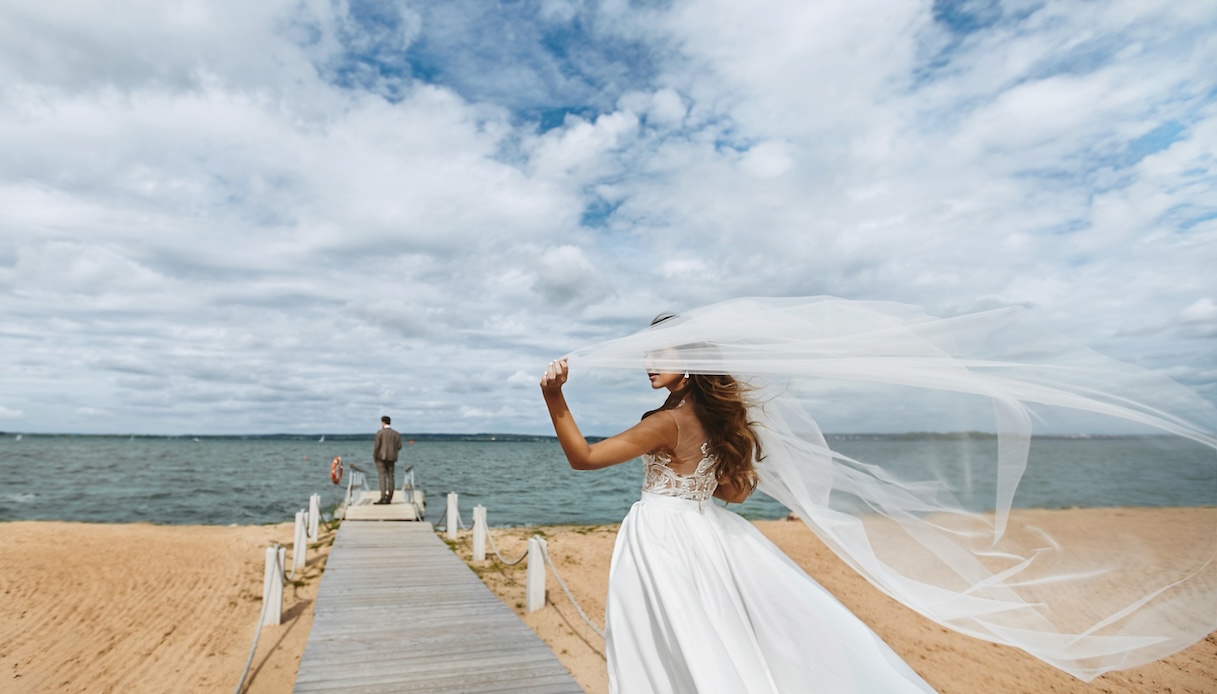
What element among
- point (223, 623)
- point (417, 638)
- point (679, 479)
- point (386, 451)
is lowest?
point (223, 623)

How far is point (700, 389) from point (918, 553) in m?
1.22

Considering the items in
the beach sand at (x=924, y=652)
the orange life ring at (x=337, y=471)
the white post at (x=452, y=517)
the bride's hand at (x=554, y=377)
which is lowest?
the beach sand at (x=924, y=652)

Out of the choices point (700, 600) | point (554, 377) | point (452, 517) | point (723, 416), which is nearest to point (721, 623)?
point (700, 600)

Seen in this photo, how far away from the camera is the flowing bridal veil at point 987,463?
245cm

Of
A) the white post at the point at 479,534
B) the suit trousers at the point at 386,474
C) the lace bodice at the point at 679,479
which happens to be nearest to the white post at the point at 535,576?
the white post at the point at 479,534

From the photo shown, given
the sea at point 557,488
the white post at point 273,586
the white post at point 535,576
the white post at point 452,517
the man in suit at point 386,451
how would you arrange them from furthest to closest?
the man in suit at point 386,451 < the white post at point 452,517 < the white post at point 535,576 < the white post at point 273,586 < the sea at point 557,488

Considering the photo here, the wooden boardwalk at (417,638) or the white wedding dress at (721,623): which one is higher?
the white wedding dress at (721,623)

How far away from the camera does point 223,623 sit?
946 cm

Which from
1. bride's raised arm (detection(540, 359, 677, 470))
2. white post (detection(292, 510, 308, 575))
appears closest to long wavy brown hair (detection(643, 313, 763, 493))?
bride's raised arm (detection(540, 359, 677, 470))

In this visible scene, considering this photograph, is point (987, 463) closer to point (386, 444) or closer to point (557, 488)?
point (386, 444)

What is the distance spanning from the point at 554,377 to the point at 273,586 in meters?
7.43

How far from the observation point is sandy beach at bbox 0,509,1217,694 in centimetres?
717

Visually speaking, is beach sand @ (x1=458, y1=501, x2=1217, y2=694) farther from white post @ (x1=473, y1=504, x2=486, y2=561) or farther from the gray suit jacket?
the gray suit jacket

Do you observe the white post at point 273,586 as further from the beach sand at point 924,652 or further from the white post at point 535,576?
the white post at point 535,576
